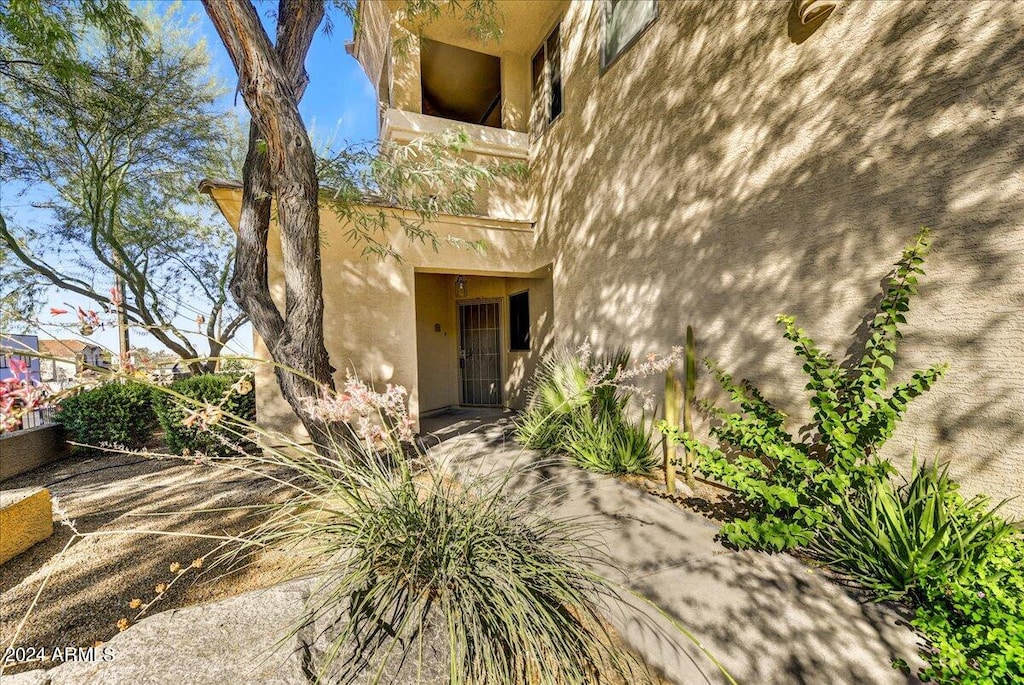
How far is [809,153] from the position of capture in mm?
2965

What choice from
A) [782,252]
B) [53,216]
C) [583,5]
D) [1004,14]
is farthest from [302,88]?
[53,216]

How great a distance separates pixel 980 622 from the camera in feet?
5.51

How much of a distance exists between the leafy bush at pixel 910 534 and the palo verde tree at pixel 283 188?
3910mm

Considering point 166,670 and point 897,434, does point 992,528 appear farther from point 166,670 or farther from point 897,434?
point 166,670

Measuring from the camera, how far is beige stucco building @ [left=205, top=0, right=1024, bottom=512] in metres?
2.20

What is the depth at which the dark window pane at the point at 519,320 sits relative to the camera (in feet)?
26.2

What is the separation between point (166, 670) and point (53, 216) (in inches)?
517

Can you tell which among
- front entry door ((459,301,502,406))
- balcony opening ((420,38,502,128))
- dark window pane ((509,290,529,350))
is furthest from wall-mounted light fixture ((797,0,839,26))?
front entry door ((459,301,502,406))

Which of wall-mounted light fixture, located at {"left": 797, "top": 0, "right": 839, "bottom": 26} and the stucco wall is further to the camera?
wall-mounted light fixture, located at {"left": 797, "top": 0, "right": 839, "bottom": 26}

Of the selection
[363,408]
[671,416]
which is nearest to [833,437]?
[671,416]

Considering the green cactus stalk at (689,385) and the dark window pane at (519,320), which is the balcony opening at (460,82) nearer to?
the dark window pane at (519,320)

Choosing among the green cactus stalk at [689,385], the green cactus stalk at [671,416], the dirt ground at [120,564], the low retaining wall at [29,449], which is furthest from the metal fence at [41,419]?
the green cactus stalk at [689,385]

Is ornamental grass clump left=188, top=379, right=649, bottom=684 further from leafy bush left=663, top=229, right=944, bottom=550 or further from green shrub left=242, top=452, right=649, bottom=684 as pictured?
leafy bush left=663, top=229, right=944, bottom=550

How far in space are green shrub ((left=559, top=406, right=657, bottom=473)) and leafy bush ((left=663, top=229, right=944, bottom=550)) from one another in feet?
3.86
